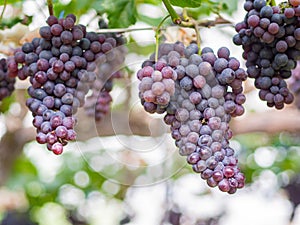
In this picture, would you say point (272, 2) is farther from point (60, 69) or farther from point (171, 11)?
point (60, 69)

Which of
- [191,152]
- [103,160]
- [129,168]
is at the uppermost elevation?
[191,152]

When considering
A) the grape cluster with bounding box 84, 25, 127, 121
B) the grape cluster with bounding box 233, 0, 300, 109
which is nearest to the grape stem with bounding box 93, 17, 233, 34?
the grape cluster with bounding box 84, 25, 127, 121

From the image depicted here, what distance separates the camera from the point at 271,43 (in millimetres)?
929

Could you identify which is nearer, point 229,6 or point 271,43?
point 271,43

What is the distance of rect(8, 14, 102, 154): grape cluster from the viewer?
0.92m

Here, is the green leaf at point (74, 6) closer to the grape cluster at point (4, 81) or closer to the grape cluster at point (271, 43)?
the grape cluster at point (4, 81)

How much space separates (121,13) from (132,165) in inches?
28.6

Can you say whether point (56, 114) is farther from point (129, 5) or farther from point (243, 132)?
point (243, 132)

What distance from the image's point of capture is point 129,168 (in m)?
2.13

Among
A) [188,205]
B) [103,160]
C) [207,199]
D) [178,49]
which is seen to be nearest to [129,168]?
[103,160]

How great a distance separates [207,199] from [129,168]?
604 millimetres

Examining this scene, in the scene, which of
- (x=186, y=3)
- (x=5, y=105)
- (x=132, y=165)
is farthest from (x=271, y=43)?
(x=5, y=105)

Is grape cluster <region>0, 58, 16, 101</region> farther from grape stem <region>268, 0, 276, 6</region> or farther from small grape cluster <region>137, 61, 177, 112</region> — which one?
grape stem <region>268, 0, 276, 6</region>

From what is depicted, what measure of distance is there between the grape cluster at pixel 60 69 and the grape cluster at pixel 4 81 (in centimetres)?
18
